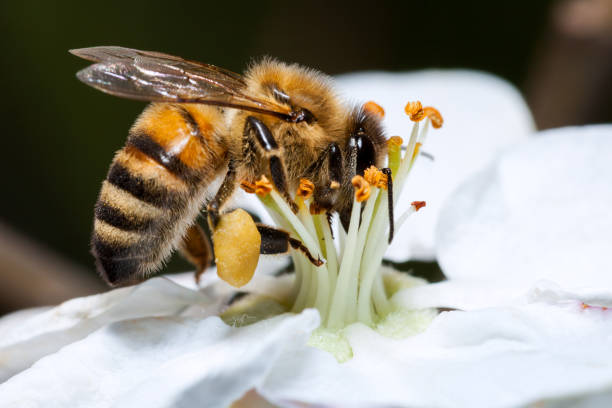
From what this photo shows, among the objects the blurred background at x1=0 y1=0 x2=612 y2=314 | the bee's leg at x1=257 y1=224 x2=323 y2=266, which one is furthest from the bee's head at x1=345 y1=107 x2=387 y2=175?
the blurred background at x1=0 y1=0 x2=612 y2=314

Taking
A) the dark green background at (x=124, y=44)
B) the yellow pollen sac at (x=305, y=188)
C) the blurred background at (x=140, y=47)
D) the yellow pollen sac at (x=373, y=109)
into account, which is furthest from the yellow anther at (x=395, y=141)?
the dark green background at (x=124, y=44)

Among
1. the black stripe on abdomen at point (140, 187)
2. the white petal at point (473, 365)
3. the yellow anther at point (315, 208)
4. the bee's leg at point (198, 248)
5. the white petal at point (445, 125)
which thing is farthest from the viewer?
the white petal at point (445, 125)

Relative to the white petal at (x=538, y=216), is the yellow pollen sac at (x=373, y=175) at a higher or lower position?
higher

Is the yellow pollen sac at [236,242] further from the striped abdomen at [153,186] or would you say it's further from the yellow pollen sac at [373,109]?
the yellow pollen sac at [373,109]

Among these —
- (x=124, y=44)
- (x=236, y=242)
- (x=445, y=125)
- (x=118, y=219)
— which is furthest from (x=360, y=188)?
(x=124, y=44)

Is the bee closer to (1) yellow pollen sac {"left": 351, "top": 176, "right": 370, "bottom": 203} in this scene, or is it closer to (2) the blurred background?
(1) yellow pollen sac {"left": 351, "top": 176, "right": 370, "bottom": 203}

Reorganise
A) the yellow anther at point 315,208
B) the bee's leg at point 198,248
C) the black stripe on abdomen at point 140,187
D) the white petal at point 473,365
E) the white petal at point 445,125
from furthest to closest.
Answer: the white petal at point 445,125
the bee's leg at point 198,248
the yellow anther at point 315,208
the black stripe on abdomen at point 140,187
the white petal at point 473,365

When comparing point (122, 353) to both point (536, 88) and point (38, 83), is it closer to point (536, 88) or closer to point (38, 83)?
point (536, 88)
